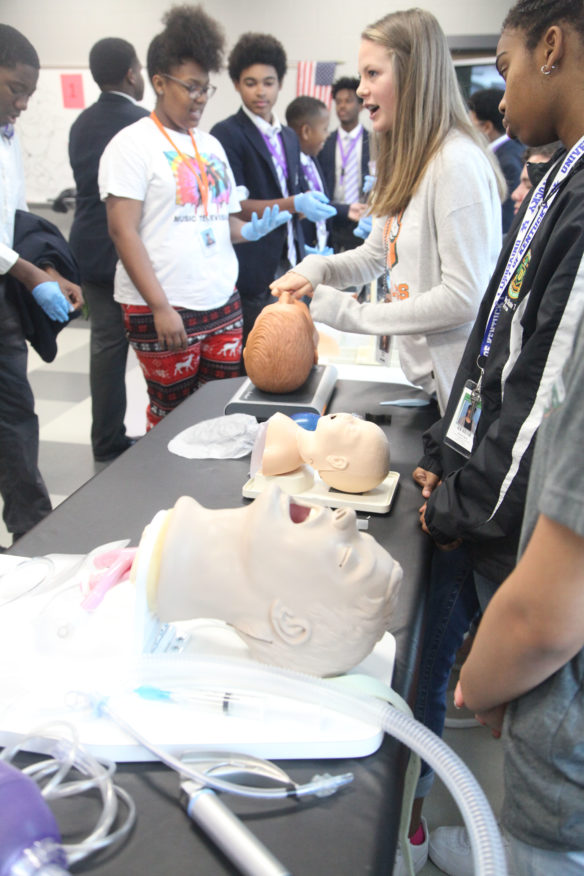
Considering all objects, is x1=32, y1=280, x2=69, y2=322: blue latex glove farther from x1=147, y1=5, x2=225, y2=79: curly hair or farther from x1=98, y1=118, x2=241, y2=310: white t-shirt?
x1=147, y1=5, x2=225, y2=79: curly hair

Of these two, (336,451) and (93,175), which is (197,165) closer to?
(93,175)

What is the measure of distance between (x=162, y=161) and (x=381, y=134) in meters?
0.76

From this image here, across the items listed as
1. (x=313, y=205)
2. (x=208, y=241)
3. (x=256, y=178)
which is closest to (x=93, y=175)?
(x=256, y=178)

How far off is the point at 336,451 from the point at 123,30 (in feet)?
18.7

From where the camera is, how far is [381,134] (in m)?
1.67

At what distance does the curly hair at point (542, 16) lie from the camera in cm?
85

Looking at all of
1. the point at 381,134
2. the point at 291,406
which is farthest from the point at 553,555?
the point at 381,134

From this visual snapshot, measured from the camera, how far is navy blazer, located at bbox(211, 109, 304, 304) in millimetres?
2850

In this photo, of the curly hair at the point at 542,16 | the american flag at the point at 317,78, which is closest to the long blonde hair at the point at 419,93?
A: the curly hair at the point at 542,16

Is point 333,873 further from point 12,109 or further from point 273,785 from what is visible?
point 12,109

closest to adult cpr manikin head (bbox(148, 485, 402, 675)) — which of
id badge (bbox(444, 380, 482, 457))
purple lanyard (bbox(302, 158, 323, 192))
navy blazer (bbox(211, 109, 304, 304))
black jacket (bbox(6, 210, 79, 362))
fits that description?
id badge (bbox(444, 380, 482, 457))

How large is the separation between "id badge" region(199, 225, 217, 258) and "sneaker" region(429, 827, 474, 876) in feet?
5.95

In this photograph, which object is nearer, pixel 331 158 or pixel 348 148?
pixel 348 148

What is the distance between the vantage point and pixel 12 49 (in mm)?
1831
